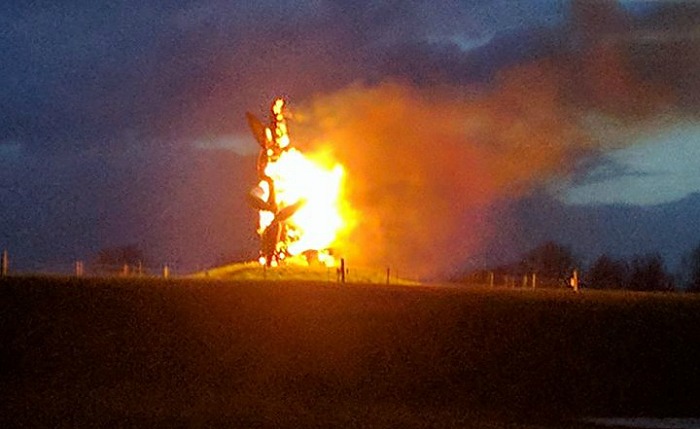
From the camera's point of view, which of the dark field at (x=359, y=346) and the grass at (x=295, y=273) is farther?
the grass at (x=295, y=273)

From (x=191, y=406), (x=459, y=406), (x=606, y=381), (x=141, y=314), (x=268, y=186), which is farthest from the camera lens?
(x=268, y=186)

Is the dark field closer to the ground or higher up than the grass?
closer to the ground

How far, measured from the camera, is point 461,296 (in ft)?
86.8

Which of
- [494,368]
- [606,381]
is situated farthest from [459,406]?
[606,381]

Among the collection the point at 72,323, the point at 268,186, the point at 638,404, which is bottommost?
the point at 638,404

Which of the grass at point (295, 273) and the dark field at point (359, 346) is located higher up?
the grass at point (295, 273)

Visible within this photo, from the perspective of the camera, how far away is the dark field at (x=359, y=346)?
2375cm

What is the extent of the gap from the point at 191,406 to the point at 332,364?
5.25 m

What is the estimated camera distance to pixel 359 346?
2506 centimetres

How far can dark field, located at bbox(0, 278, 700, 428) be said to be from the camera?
23750 millimetres

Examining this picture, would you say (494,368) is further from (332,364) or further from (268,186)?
(268,186)

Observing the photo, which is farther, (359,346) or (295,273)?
(295,273)

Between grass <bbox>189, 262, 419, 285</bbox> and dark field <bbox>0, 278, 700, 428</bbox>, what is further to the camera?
grass <bbox>189, 262, 419, 285</bbox>

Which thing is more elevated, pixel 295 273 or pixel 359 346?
pixel 295 273
